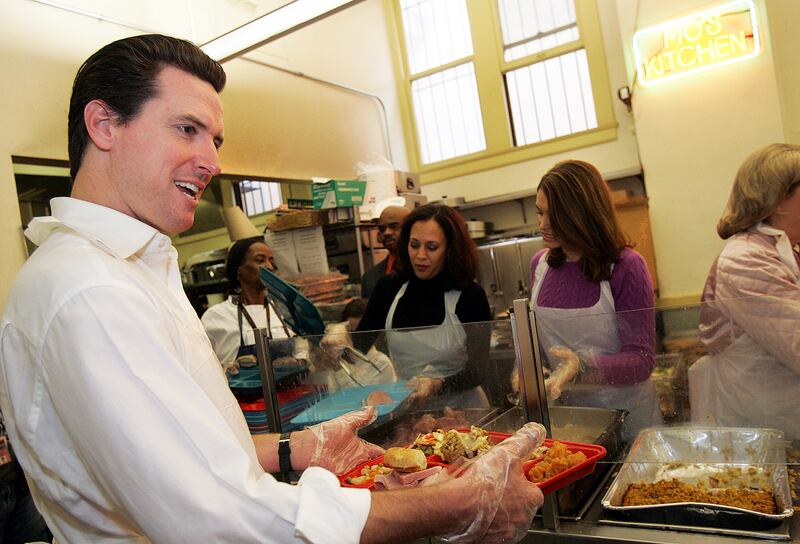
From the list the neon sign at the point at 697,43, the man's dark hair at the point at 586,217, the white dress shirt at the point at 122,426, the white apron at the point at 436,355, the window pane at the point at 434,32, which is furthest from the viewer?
the window pane at the point at 434,32

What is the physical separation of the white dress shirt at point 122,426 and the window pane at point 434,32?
6308 millimetres

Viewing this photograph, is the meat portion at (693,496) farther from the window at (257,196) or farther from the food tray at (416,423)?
the window at (257,196)

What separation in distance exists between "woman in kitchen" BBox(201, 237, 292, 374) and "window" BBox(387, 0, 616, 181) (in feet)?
12.4

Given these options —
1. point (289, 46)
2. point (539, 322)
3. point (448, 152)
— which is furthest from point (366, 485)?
point (448, 152)

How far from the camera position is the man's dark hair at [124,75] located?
100 centimetres

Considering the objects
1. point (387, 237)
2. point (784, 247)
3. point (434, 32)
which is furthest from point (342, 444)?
point (434, 32)

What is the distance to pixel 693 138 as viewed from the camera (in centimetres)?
448

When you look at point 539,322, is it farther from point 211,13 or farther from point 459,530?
point 211,13

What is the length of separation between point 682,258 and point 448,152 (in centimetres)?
295

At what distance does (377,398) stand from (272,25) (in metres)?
1.88

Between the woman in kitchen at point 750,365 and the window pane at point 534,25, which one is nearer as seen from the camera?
the woman in kitchen at point 750,365

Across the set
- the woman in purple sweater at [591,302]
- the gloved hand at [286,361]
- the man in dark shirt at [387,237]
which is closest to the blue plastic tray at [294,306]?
the gloved hand at [286,361]

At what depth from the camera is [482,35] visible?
6.33 m

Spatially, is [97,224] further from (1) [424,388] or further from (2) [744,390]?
(2) [744,390]
